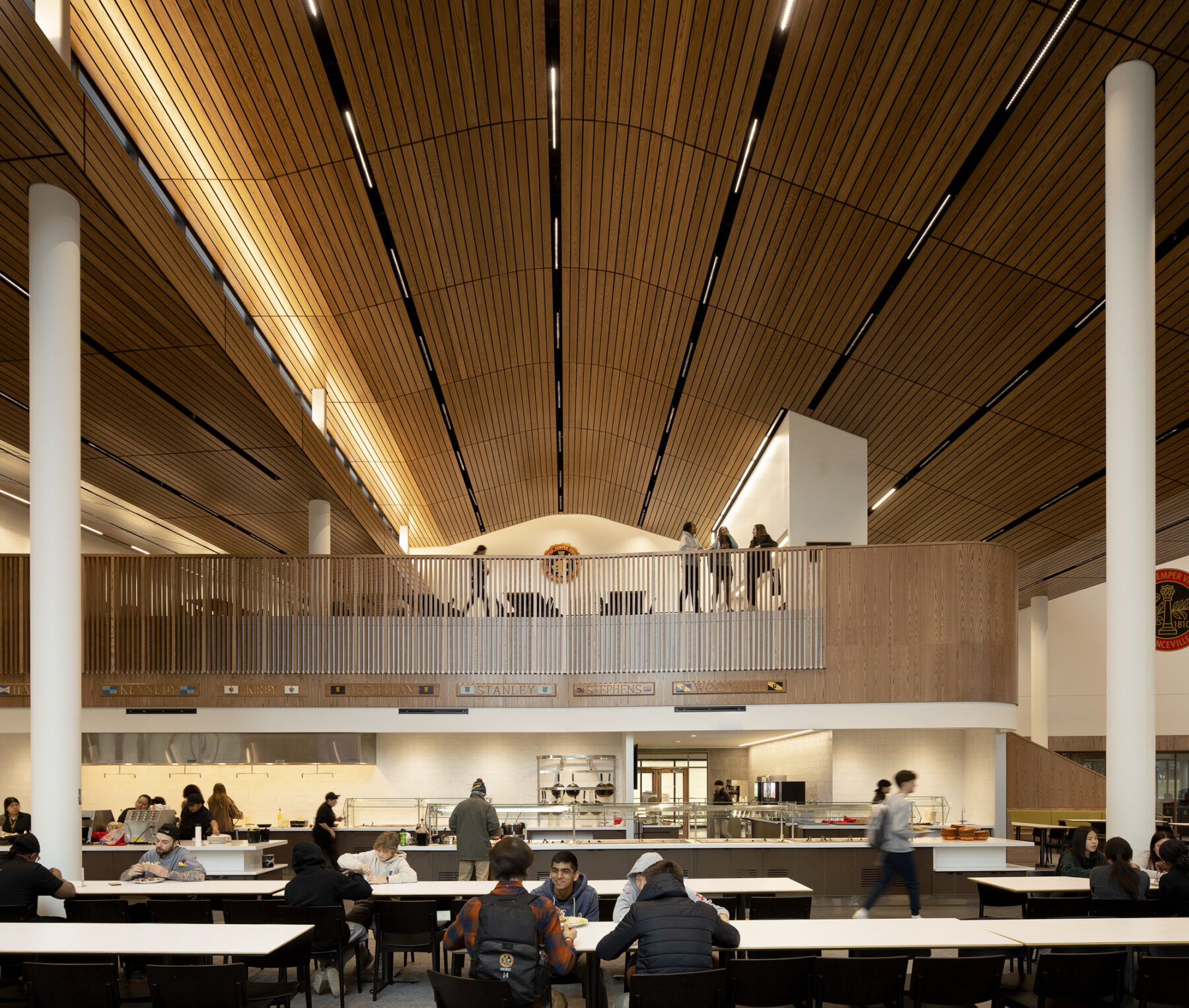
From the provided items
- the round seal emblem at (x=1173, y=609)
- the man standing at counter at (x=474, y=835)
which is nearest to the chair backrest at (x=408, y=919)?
the man standing at counter at (x=474, y=835)

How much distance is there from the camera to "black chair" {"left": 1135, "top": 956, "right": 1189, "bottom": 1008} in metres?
5.40

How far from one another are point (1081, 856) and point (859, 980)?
479 centimetres

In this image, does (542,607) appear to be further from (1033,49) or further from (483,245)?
(1033,49)

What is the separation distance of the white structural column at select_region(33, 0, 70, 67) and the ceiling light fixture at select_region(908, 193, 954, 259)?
720cm

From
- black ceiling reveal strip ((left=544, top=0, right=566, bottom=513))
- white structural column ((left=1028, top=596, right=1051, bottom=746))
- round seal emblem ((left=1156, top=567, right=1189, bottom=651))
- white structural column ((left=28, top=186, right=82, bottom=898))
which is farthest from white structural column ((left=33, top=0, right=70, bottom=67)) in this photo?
round seal emblem ((left=1156, top=567, right=1189, bottom=651))

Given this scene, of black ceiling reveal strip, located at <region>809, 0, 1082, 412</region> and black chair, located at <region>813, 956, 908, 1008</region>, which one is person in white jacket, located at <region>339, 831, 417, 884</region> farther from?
black ceiling reveal strip, located at <region>809, 0, 1082, 412</region>

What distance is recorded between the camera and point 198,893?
8.20 m

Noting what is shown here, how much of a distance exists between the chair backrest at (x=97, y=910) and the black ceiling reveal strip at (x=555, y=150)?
7403mm

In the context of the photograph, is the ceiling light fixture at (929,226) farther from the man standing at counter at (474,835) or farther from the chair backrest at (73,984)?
the chair backrest at (73,984)

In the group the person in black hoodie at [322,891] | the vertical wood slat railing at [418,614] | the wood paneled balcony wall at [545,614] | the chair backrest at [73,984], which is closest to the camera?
the chair backrest at [73,984]

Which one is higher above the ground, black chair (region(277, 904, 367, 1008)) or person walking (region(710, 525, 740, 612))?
person walking (region(710, 525, 740, 612))

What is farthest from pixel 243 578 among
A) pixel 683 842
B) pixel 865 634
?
pixel 865 634

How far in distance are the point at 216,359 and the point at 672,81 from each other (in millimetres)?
4927

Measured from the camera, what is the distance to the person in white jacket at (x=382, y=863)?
29.2 ft
